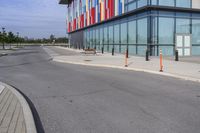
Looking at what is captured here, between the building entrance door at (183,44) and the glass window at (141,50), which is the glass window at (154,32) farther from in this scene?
the building entrance door at (183,44)

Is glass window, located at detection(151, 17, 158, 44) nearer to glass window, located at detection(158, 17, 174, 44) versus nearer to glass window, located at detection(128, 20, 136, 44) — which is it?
glass window, located at detection(158, 17, 174, 44)

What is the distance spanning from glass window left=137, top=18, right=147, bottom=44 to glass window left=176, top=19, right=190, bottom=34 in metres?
3.52

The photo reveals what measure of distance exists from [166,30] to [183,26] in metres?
2.26

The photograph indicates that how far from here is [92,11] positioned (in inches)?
1973

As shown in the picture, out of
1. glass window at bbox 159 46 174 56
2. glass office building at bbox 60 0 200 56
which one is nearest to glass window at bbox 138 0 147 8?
glass office building at bbox 60 0 200 56

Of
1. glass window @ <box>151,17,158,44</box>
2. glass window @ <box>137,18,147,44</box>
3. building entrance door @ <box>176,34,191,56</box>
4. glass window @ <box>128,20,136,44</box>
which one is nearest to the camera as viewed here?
glass window @ <box>151,17,158,44</box>

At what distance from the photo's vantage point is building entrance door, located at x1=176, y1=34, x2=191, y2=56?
30250 mm

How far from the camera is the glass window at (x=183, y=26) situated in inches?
1193

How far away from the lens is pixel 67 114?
7.36m

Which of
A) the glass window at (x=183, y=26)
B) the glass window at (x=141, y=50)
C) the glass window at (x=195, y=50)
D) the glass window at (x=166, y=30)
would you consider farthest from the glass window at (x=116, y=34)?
the glass window at (x=195, y=50)

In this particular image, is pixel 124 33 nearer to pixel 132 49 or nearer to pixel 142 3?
pixel 132 49

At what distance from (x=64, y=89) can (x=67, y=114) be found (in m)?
3.95

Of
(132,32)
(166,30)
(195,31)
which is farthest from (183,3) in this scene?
(132,32)

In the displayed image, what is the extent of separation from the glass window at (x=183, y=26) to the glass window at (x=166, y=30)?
77 cm
